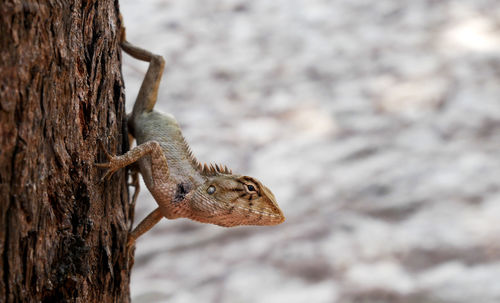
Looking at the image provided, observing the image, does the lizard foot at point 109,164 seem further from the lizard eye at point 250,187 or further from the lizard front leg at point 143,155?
the lizard eye at point 250,187

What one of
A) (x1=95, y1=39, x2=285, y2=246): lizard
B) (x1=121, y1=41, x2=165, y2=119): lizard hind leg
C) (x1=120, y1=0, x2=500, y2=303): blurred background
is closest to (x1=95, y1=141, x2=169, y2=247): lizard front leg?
(x1=95, y1=39, x2=285, y2=246): lizard

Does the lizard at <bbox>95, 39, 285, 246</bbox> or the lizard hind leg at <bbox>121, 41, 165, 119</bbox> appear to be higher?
the lizard hind leg at <bbox>121, 41, 165, 119</bbox>

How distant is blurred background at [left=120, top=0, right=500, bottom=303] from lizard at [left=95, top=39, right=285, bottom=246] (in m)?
1.99

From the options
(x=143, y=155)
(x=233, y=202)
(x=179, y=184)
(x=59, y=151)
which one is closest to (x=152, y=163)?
(x=143, y=155)

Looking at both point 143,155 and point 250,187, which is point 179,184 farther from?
point 250,187

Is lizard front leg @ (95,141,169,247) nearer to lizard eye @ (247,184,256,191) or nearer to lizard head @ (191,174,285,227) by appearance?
lizard head @ (191,174,285,227)

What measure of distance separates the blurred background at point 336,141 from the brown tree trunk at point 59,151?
7.94 ft

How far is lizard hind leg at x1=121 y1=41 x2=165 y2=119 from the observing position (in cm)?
231

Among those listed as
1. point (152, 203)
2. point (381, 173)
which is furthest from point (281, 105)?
point (152, 203)

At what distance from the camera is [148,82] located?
237 cm

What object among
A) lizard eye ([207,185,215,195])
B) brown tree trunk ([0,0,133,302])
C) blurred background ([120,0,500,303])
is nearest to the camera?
brown tree trunk ([0,0,133,302])

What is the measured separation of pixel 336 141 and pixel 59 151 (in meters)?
3.81

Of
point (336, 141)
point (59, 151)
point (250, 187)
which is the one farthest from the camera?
point (336, 141)

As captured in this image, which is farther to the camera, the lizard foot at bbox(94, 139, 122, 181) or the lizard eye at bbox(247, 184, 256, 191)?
the lizard eye at bbox(247, 184, 256, 191)
